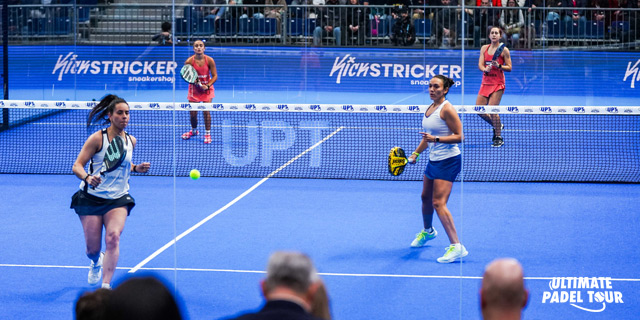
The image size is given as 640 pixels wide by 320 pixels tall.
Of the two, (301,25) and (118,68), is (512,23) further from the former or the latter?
(118,68)

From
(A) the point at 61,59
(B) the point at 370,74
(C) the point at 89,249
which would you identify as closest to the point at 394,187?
(C) the point at 89,249

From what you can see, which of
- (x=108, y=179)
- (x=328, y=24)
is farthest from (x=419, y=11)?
(x=108, y=179)

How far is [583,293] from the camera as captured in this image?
9289 millimetres

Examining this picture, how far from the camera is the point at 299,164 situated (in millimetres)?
16922

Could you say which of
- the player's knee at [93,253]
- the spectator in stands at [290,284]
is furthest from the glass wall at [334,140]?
the spectator in stands at [290,284]

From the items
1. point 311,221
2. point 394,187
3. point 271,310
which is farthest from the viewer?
point 394,187

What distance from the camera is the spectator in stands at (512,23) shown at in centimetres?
2466

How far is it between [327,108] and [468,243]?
4664mm

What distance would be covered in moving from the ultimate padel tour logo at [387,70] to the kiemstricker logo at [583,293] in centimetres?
1525

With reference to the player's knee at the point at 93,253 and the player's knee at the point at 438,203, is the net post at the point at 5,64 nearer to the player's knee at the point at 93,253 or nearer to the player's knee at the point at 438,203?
the player's knee at the point at 93,253

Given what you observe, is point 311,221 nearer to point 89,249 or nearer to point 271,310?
point 89,249

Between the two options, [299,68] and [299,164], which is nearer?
[299,164]

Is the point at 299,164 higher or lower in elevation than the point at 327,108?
lower

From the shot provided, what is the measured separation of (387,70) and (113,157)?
54.7 feet
